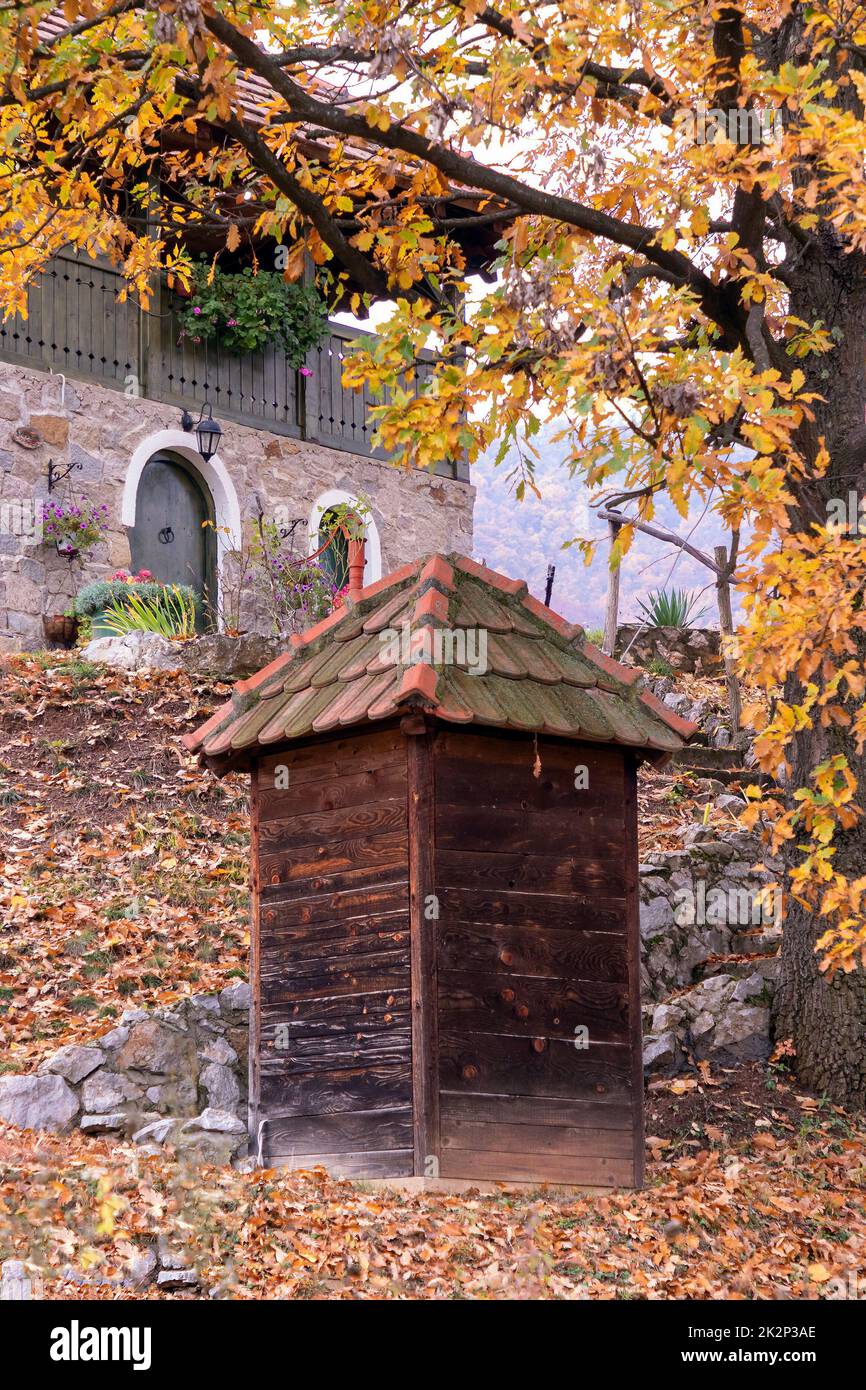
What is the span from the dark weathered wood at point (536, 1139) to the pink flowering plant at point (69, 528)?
10.1 m

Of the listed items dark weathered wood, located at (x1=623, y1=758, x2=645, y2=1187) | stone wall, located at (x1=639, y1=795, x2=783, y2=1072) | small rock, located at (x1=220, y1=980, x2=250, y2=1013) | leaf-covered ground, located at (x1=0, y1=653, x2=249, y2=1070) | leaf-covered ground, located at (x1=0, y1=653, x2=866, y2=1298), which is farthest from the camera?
stone wall, located at (x1=639, y1=795, x2=783, y2=1072)

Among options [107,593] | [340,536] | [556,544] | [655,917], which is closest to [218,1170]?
[655,917]

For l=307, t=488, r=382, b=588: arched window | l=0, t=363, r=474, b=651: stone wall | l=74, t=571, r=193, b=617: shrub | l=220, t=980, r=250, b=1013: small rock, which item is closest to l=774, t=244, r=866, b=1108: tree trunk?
l=220, t=980, r=250, b=1013: small rock

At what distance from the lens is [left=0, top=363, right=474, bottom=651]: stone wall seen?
14969 millimetres

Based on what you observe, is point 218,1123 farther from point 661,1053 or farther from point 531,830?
point 661,1053

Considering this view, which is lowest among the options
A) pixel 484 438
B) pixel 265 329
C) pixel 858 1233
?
pixel 858 1233

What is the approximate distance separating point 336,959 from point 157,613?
300 inches

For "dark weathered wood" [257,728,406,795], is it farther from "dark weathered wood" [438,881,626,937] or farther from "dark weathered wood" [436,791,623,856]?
"dark weathered wood" [438,881,626,937]

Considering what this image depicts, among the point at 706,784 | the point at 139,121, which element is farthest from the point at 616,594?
the point at 139,121

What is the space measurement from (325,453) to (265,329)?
5.56 ft

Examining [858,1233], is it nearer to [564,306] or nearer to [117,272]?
[564,306]

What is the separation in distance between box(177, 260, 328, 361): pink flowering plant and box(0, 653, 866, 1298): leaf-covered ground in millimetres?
5674

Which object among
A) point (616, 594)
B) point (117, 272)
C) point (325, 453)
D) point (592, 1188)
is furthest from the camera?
point (325, 453)
